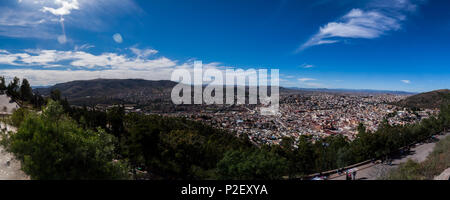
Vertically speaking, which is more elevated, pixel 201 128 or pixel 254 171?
pixel 254 171

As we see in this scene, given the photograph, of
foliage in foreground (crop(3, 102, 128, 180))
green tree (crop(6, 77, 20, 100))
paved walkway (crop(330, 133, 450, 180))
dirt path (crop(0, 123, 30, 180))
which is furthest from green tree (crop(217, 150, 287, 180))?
green tree (crop(6, 77, 20, 100))

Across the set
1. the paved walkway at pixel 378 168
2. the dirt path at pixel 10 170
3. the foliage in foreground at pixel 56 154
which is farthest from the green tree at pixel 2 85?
the paved walkway at pixel 378 168

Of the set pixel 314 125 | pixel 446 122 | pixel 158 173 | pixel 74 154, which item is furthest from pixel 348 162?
pixel 314 125

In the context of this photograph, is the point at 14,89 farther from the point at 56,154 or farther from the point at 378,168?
the point at 378,168

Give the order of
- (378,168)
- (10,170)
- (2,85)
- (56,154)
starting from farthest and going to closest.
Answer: (2,85) < (378,168) < (10,170) < (56,154)

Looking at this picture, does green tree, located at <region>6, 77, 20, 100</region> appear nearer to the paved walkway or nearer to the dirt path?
the dirt path

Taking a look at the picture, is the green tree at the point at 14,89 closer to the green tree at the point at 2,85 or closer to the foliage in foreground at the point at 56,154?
the green tree at the point at 2,85

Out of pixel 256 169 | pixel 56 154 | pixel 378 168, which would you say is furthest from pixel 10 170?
pixel 378 168

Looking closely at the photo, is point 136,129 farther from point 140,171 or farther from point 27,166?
point 27,166
